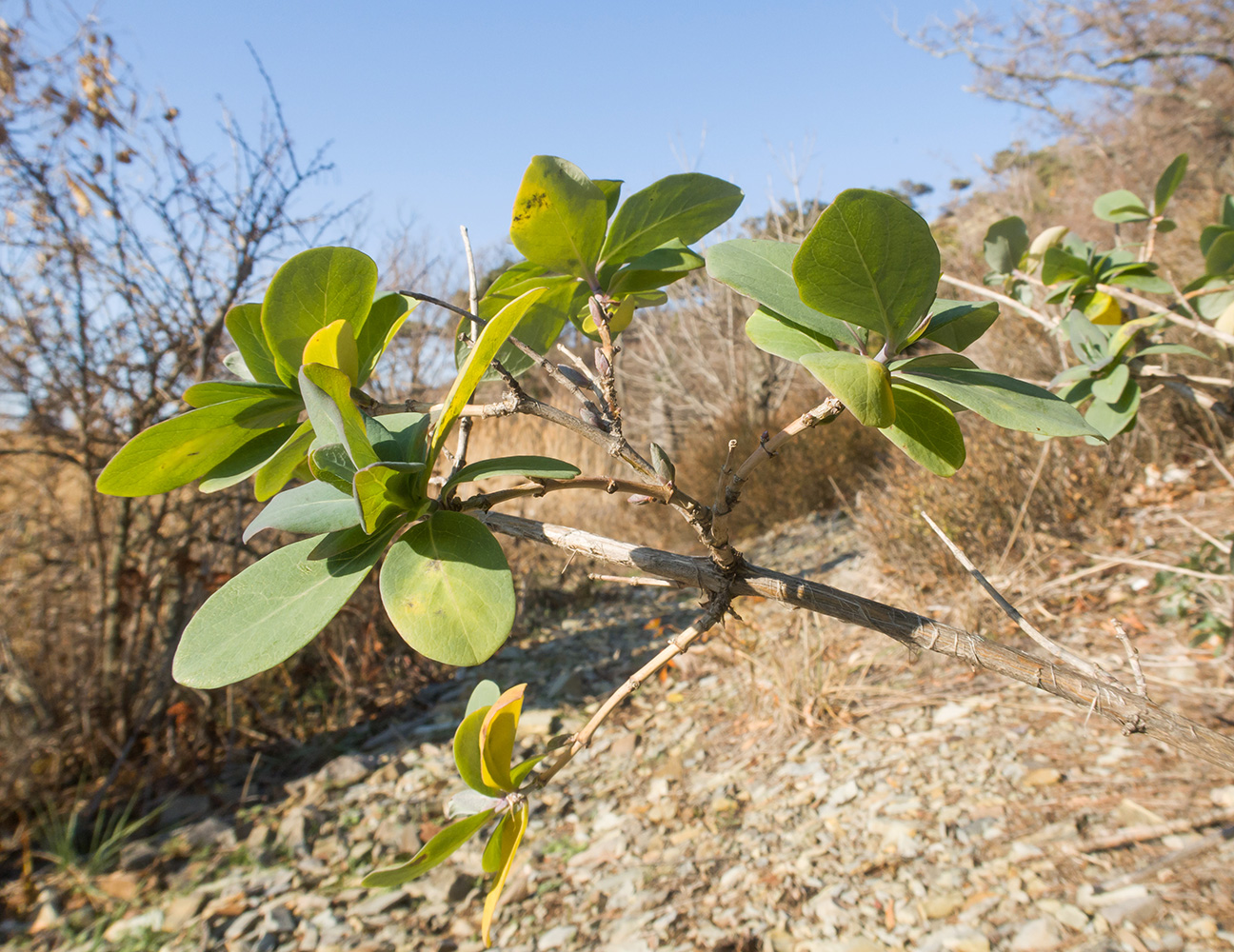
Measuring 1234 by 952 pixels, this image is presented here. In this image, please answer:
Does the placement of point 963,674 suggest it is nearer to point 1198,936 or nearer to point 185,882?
point 1198,936

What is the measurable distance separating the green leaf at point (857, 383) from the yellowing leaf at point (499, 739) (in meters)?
0.21

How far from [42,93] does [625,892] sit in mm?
3265

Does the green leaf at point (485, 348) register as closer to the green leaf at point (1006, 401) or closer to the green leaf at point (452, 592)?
the green leaf at point (452, 592)

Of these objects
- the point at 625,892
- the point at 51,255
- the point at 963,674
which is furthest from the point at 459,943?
the point at 51,255

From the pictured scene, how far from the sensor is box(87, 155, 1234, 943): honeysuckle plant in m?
0.30

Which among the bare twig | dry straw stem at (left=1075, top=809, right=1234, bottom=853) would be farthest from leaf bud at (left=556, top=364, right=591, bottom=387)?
dry straw stem at (left=1075, top=809, right=1234, bottom=853)

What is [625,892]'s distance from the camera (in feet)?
5.64

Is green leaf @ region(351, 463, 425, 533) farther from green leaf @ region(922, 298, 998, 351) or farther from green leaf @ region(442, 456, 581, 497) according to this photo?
green leaf @ region(922, 298, 998, 351)

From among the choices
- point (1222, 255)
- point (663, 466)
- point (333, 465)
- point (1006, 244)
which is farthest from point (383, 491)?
point (1222, 255)

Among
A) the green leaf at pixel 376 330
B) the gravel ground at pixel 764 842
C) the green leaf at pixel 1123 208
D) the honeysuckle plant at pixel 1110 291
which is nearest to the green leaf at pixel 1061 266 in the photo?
the honeysuckle plant at pixel 1110 291

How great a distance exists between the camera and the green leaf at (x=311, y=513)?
297 millimetres

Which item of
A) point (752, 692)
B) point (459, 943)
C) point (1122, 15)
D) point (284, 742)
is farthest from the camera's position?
point (1122, 15)

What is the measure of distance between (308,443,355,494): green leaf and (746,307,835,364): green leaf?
194 millimetres

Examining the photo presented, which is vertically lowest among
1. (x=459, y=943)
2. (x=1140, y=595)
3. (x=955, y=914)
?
(x=1140, y=595)
